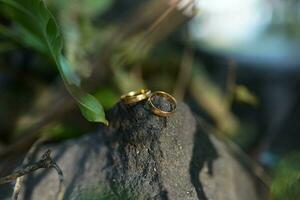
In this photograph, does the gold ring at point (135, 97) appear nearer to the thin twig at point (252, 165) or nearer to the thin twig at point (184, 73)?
the thin twig at point (252, 165)

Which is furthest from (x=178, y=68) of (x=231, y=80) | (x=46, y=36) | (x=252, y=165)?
(x=46, y=36)

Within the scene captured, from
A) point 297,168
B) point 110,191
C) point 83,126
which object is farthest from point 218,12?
point 110,191

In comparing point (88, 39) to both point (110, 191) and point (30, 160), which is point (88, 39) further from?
Answer: point (110, 191)

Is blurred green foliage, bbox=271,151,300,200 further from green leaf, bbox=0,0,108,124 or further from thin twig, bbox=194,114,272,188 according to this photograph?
green leaf, bbox=0,0,108,124

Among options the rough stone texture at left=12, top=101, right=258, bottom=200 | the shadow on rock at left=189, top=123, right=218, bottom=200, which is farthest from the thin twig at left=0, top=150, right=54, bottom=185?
the shadow on rock at left=189, top=123, right=218, bottom=200

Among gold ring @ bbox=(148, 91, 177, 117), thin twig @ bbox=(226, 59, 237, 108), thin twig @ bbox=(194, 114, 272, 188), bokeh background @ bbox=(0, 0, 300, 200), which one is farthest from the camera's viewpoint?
thin twig @ bbox=(226, 59, 237, 108)

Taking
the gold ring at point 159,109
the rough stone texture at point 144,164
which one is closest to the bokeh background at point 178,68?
the rough stone texture at point 144,164
